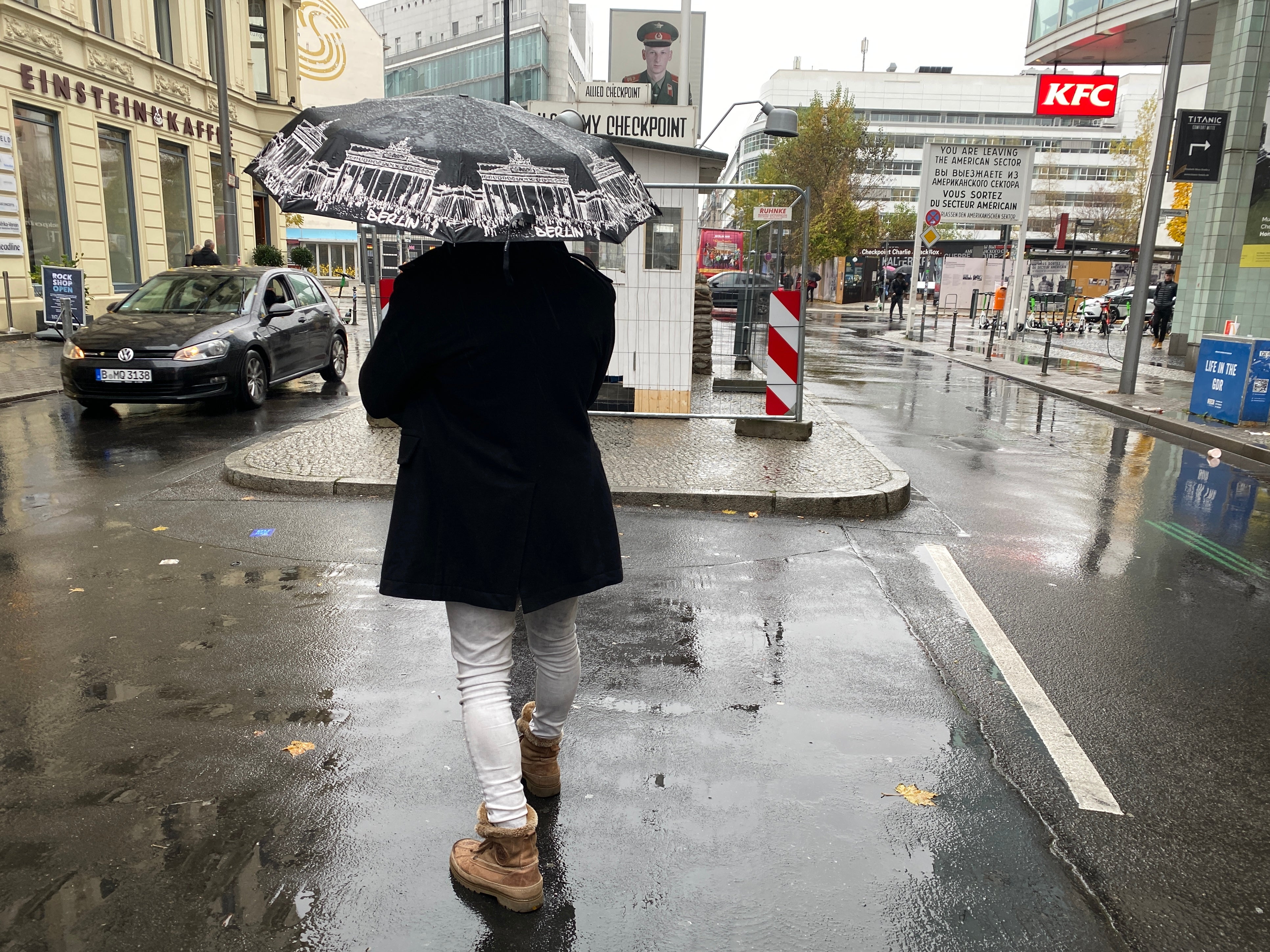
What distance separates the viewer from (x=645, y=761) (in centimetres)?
336

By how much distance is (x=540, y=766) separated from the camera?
308 cm

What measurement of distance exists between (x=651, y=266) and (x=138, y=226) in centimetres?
1772

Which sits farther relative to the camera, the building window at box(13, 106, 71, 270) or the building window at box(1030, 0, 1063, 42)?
the building window at box(1030, 0, 1063, 42)

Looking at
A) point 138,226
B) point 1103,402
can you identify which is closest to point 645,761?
point 1103,402

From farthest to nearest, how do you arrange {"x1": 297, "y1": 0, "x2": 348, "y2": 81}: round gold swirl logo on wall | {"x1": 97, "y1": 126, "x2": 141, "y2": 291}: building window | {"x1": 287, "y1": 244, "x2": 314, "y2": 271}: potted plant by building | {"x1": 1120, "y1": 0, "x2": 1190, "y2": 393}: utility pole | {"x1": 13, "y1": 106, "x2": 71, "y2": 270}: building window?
{"x1": 297, "y1": 0, "x2": 348, "y2": 81}: round gold swirl logo on wall → {"x1": 287, "y1": 244, "x2": 314, "y2": 271}: potted plant by building → {"x1": 97, "y1": 126, "x2": 141, "y2": 291}: building window → {"x1": 13, "y1": 106, "x2": 71, "y2": 270}: building window → {"x1": 1120, "y1": 0, "x2": 1190, "y2": 393}: utility pole

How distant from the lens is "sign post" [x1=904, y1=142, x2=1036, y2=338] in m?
24.7

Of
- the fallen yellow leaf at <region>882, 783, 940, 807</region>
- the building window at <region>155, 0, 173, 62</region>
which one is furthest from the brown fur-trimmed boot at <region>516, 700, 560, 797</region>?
the building window at <region>155, 0, 173, 62</region>

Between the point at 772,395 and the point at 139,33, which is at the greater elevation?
the point at 139,33

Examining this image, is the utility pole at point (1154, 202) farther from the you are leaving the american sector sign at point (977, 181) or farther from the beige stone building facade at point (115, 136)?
the beige stone building facade at point (115, 136)

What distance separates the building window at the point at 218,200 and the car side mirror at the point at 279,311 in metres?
16.4

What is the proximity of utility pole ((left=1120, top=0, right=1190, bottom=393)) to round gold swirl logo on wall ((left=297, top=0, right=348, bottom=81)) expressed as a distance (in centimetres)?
4256

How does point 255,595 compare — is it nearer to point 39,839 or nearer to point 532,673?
point 532,673

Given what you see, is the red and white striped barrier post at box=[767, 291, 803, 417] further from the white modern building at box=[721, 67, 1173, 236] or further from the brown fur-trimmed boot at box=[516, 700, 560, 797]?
the white modern building at box=[721, 67, 1173, 236]

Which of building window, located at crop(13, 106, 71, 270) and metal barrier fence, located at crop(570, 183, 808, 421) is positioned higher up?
building window, located at crop(13, 106, 71, 270)
